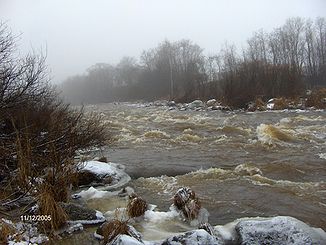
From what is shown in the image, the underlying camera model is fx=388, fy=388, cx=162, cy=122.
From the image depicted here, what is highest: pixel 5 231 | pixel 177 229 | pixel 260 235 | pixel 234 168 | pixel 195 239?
pixel 5 231

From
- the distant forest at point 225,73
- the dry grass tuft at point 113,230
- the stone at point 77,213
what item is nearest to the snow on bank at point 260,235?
the dry grass tuft at point 113,230

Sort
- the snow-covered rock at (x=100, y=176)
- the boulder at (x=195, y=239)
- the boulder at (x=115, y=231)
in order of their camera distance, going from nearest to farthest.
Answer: the boulder at (x=195, y=239), the boulder at (x=115, y=231), the snow-covered rock at (x=100, y=176)

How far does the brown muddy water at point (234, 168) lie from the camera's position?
7896mm

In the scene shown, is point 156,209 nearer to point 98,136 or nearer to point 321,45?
point 98,136

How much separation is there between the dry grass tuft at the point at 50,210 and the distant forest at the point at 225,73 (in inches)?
762

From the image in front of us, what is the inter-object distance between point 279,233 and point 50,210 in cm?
356

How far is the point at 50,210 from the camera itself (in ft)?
20.3

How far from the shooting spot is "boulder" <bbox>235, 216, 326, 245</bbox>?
5680 mm

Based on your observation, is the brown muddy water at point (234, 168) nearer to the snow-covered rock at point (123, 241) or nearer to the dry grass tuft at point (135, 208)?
the dry grass tuft at point (135, 208)

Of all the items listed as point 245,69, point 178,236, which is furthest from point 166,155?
point 245,69

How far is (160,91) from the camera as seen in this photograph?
74500 mm

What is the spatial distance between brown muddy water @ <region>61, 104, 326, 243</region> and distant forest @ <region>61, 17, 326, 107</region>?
37.0ft
